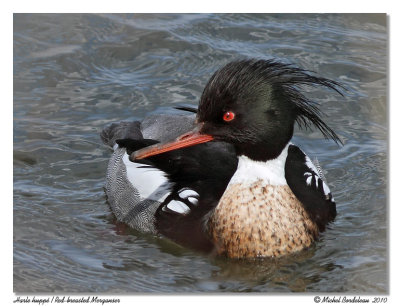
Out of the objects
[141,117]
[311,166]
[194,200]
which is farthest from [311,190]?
[141,117]

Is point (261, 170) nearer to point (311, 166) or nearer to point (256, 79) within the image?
point (256, 79)

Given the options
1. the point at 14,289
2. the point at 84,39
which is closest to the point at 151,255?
the point at 14,289

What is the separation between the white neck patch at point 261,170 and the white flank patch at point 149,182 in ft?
3.07

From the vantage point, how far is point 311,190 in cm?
755

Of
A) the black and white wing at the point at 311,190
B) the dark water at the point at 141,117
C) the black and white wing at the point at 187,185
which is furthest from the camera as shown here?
the black and white wing at the point at 311,190

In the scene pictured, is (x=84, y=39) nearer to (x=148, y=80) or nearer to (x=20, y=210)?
(x=148, y=80)

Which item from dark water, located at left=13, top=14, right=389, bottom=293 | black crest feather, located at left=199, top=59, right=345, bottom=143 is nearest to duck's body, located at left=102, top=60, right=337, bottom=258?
black crest feather, located at left=199, top=59, right=345, bottom=143

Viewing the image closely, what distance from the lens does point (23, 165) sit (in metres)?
8.75

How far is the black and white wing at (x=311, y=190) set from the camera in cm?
739

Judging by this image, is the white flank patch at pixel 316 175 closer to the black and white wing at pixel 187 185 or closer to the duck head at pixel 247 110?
the black and white wing at pixel 187 185

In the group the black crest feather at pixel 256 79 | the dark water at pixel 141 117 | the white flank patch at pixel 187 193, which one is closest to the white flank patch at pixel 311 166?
the dark water at pixel 141 117

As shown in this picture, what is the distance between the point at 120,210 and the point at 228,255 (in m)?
1.54

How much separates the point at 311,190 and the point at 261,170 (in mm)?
926

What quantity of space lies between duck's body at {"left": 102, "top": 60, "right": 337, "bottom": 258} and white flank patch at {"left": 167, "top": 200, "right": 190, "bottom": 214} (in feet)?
0.03
